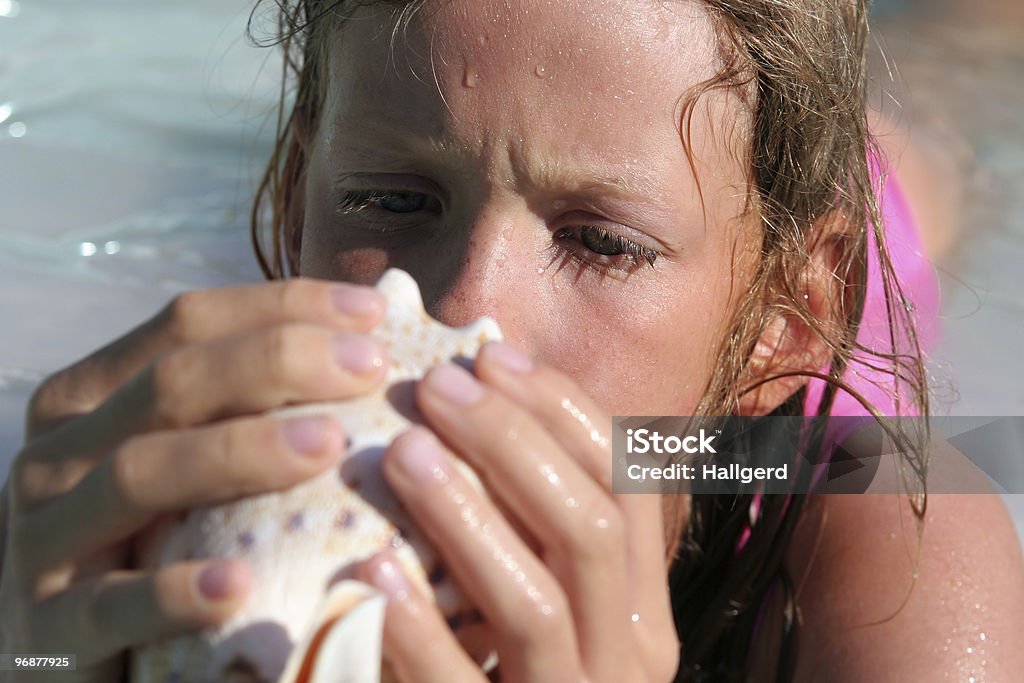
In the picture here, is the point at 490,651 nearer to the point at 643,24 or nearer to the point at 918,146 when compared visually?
the point at 643,24

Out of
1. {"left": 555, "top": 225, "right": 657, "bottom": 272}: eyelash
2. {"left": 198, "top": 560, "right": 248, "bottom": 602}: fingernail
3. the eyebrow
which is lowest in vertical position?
{"left": 198, "top": 560, "right": 248, "bottom": 602}: fingernail

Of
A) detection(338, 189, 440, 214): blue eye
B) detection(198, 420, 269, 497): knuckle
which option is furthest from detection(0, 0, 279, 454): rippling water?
detection(198, 420, 269, 497): knuckle

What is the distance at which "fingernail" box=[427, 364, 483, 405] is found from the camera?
1.47 metres

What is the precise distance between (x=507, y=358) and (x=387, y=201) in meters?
1.02

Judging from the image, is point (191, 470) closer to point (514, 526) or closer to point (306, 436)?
point (306, 436)

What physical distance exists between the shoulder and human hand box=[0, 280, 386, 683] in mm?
1865

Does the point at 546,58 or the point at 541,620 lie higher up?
the point at 546,58

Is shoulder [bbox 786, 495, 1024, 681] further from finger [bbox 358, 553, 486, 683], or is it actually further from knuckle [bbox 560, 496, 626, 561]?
finger [bbox 358, 553, 486, 683]

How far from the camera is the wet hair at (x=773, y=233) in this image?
263 cm

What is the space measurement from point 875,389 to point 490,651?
2383 millimetres

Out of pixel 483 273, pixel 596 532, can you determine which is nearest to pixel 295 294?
pixel 596 532

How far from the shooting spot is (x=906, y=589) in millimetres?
2918

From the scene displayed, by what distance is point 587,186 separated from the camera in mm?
2279

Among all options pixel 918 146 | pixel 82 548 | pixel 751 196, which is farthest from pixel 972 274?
pixel 82 548
